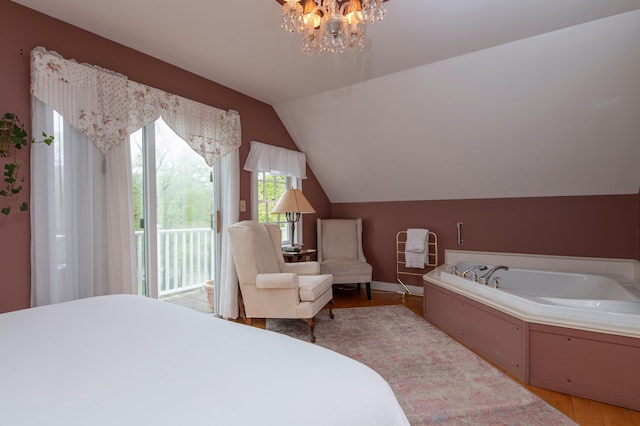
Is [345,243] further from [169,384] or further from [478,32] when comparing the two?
[169,384]

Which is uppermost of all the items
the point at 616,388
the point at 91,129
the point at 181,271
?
the point at 91,129

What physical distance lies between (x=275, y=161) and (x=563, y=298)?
10.4 feet

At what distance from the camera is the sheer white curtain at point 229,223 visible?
331 cm

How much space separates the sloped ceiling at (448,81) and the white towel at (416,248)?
524 millimetres

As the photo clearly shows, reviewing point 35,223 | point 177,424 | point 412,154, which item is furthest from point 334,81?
point 177,424

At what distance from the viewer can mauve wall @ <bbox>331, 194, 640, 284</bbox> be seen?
3.22 m

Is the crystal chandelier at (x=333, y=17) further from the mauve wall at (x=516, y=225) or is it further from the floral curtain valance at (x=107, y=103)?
the mauve wall at (x=516, y=225)

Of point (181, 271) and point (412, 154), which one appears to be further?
point (181, 271)

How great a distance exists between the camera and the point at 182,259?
13.7 ft

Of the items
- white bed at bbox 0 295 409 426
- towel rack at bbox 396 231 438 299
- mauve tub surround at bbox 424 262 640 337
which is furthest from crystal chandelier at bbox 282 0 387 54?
towel rack at bbox 396 231 438 299

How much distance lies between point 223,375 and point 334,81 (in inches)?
122

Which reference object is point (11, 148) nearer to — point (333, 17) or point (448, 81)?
point (333, 17)

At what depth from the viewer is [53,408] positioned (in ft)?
2.30

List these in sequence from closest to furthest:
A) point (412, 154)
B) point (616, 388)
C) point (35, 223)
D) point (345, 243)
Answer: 1. point (616, 388)
2. point (35, 223)
3. point (412, 154)
4. point (345, 243)
